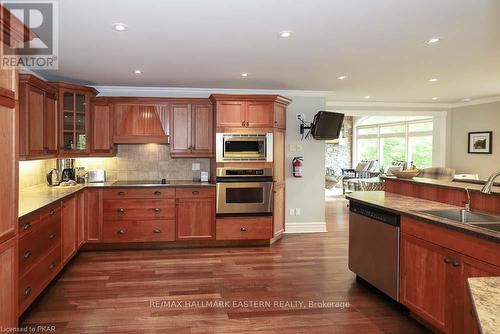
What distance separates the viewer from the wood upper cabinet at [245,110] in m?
4.91

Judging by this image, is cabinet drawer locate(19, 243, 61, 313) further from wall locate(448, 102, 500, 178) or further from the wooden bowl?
wall locate(448, 102, 500, 178)

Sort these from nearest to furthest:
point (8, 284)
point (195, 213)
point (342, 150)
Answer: point (8, 284) → point (195, 213) → point (342, 150)

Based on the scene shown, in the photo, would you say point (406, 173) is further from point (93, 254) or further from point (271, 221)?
point (93, 254)

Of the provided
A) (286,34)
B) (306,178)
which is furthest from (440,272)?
(306,178)

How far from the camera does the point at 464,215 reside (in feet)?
9.06

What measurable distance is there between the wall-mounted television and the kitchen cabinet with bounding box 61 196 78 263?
357cm

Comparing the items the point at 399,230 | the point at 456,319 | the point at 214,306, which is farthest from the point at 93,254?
the point at 456,319

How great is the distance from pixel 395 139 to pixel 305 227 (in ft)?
22.6

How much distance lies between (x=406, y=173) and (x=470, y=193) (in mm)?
977

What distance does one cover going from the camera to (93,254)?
4.61m

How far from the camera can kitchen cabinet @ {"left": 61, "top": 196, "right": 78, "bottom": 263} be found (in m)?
3.78

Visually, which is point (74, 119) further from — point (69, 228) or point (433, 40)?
point (433, 40)

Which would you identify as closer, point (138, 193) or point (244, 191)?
point (138, 193)

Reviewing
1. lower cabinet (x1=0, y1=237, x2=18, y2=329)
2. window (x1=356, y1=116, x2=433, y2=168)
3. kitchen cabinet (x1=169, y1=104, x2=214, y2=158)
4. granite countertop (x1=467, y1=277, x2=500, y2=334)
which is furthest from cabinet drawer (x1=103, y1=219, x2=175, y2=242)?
window (x1=356, y1=116, x2=433, y2=168)
